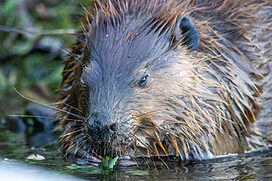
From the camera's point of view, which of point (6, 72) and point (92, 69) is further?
point (6, 72)

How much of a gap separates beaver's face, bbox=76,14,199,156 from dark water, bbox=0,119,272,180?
195 millimetres

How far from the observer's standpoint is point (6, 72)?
7027 millimetres

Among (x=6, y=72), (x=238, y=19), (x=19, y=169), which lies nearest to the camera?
(x=19, y=169)

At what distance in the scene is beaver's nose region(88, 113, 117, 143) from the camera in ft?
11.7

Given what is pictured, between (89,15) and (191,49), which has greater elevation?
(89,15)

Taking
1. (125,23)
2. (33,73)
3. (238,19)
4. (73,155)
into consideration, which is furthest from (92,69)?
(33,73)

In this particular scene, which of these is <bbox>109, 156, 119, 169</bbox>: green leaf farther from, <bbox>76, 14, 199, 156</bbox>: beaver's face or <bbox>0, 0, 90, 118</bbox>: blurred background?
<bbox>0, 0, 90, 118</bbox>: blurred background

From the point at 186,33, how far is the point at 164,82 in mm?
396

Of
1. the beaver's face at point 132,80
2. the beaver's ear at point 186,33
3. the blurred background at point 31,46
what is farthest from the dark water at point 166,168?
the blurred background at point 31,46

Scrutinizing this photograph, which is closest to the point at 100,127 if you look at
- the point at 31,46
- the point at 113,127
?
the point at 113,127

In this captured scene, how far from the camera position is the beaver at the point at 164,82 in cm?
383

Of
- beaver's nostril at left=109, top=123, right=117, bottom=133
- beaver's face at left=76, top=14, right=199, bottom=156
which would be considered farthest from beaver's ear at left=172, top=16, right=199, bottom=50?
beaver's nostril at left=109, top=123, right=117, bottom=133

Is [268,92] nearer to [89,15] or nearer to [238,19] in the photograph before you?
[238,19]

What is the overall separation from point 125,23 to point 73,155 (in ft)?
3.36
